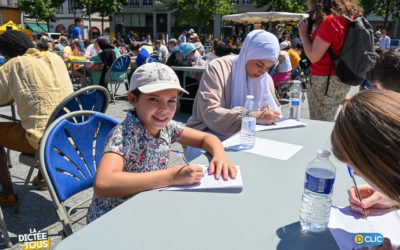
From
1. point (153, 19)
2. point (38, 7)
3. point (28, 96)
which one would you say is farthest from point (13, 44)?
point (153, 19)

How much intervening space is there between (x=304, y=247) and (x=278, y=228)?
11 centimetres

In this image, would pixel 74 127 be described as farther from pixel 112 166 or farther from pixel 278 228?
pixel 278 228

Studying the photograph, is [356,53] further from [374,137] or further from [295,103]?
[374,137]

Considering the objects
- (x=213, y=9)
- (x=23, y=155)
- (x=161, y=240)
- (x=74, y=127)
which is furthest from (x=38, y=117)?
(x=213, y=9)

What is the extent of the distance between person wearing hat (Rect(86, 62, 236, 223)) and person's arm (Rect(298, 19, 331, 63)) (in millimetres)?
1726

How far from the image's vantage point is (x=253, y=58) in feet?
8.29

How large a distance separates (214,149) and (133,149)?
0.42 m

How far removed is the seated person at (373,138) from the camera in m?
0.81

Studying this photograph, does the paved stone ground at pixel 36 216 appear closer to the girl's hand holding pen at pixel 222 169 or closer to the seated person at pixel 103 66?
the girl's hand holding pen at pixel 222 169

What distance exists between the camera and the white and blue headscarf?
248 centimetres

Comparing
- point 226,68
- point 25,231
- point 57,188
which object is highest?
point 226,68

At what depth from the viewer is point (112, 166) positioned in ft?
4.50

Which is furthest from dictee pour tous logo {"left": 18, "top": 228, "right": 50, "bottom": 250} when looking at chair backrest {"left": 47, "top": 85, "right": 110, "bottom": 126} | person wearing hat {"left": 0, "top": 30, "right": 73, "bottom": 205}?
chair backrest {"left": 47, "top": 85, "right": 110, "bottom": 126}

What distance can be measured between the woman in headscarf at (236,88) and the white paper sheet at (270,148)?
1.28 ft
